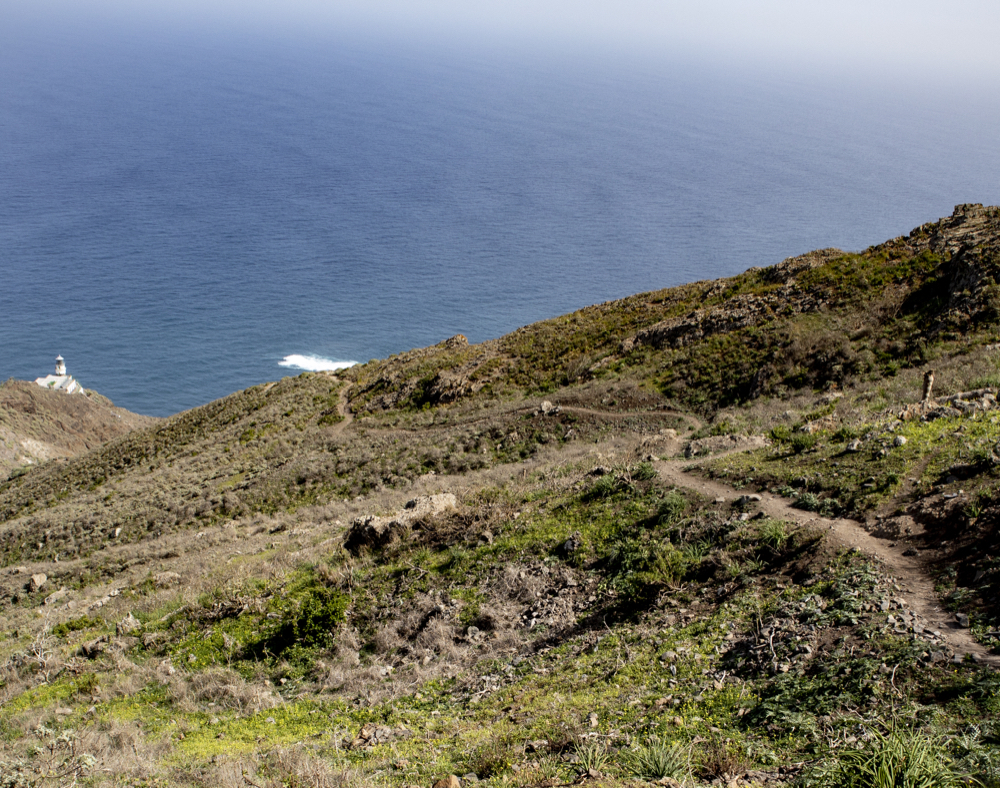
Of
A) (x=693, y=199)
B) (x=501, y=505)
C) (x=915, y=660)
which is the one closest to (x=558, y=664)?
(x=915, y=660)

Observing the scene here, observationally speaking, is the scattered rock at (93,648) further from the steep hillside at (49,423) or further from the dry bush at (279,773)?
the steep hillside at (49,423)

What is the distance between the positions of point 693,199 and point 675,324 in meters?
157

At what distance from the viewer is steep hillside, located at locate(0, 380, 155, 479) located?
2363 inches

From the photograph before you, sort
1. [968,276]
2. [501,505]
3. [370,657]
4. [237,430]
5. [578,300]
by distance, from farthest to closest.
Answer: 1. [578,300]
2. [237,430]
3. [968,276]
4. [501,505]
5. [370,657]

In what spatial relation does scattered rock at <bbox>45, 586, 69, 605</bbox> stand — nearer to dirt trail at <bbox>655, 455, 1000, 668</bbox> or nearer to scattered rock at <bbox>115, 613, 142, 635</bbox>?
scattered rock at <bbox>115, 613, 142, 635</bbox>

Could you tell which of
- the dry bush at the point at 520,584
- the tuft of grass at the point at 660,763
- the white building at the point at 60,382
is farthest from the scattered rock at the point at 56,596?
the white building at the point at 60,382

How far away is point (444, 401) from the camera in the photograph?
35344 mm

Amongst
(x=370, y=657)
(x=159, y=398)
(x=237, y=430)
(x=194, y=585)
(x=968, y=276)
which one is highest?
(x=968, y=276)

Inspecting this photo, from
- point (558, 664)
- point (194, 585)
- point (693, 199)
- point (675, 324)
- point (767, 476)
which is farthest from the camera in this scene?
point (693, 199)

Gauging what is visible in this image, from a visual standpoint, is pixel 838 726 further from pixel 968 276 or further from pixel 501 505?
pixel 968 276

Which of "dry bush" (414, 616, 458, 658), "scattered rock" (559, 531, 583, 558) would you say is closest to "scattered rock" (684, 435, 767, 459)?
"scattered rock" (559, 531, 583, 558)

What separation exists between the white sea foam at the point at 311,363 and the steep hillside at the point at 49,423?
892 inches

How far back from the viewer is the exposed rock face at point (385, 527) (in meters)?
16.4

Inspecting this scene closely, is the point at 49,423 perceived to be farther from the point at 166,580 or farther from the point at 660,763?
the point at 660,763
